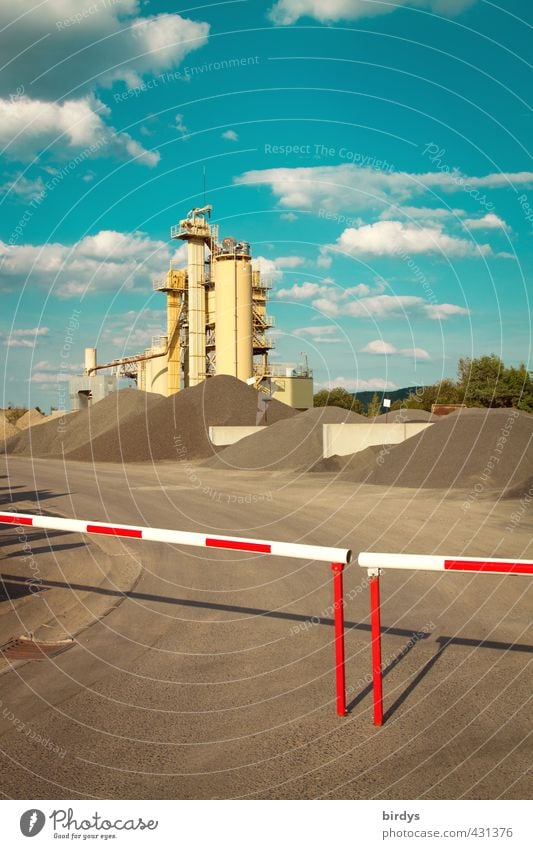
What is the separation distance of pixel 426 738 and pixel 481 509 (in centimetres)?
1352

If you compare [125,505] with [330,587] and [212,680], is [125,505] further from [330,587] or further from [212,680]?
[212,680]

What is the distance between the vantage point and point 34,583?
9.58m

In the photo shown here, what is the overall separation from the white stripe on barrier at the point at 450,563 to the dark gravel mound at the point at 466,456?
54.7ft

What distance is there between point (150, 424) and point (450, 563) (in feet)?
121

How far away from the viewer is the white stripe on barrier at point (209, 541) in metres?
5.50

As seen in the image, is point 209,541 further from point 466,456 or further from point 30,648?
point 466,456

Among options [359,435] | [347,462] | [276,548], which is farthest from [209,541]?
[359,435]

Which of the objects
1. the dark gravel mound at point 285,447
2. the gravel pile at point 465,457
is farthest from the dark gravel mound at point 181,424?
the gravel pile at point 465,457

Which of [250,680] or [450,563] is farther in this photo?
[250,680]

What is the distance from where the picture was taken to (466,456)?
78.1ft

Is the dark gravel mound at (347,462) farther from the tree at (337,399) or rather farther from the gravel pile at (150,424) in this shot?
the tree at (337,399)

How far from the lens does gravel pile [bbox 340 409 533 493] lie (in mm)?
22422

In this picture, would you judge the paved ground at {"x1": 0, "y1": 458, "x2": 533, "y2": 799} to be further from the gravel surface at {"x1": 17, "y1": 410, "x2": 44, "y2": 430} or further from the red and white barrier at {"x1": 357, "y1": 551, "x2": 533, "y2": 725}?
the gravel surface at {"x1": 17, "y1": 410, "x2": 44, "y2": 430}
